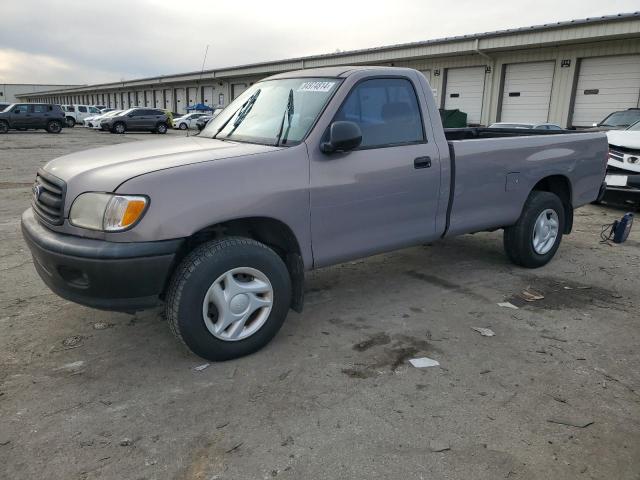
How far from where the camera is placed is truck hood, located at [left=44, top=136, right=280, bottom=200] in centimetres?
292

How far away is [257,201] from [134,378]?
1319 mm

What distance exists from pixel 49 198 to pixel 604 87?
827 inches

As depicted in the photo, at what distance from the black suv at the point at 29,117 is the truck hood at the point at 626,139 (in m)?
30.4

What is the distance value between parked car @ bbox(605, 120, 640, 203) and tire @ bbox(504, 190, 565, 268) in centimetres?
342

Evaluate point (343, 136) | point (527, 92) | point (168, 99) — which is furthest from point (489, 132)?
point (168, 99)

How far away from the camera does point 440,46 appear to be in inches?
947

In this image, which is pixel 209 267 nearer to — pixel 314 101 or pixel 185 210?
pixel 185 210

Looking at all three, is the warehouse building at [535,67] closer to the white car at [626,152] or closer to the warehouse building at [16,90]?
the white car at [626,152]

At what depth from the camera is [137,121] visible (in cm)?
3106

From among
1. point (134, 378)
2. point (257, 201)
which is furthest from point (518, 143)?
point (134, 378)

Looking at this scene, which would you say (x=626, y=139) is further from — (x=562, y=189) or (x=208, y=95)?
(x=208, y=95)

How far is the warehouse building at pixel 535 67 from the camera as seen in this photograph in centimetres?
1834

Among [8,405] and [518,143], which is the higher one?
[518,143]

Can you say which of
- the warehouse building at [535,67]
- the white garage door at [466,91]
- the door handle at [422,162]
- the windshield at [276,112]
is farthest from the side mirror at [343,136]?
the white garage door at [466,91]
